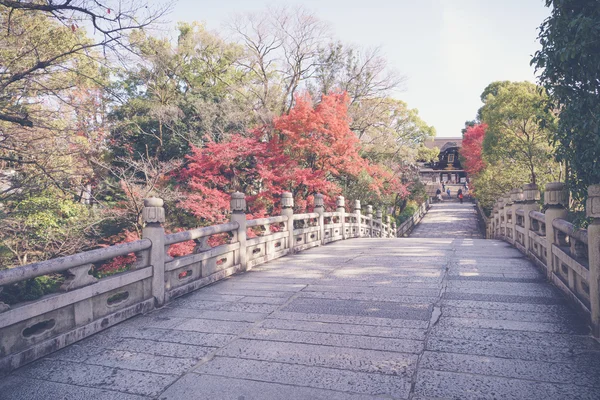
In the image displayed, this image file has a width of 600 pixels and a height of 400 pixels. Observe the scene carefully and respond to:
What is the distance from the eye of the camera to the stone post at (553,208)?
542 cm

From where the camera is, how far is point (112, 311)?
442cm

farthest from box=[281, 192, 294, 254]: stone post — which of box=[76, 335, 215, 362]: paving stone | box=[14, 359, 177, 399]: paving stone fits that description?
box=[14, 359, 177, 399]: paving stone

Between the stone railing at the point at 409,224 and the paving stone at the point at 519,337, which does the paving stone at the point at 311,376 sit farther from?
the stone railing at the point at 409,224

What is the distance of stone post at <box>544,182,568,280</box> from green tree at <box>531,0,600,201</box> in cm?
51

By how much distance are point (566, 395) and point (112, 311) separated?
12.9 ft

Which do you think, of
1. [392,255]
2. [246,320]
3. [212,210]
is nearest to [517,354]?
[246,320]

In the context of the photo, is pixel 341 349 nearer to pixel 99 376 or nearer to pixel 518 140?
pixel 99 376

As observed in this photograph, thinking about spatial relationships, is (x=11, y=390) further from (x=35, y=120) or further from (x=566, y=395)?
(x=35, y=120)

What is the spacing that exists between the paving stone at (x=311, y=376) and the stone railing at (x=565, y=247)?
201 centimetres

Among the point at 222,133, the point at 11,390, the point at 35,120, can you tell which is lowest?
the point at 11,390

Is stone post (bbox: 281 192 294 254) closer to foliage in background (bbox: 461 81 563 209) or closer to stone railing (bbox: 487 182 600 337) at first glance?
stone railing (bbox: 487 182 600 337)

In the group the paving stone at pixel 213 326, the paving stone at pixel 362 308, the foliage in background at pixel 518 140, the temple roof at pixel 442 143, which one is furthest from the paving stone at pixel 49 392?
the temple roof at pixel 442 143

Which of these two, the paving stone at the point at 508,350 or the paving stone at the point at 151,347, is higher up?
the paving stone at the point at 508,350

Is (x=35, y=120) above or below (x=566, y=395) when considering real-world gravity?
above
